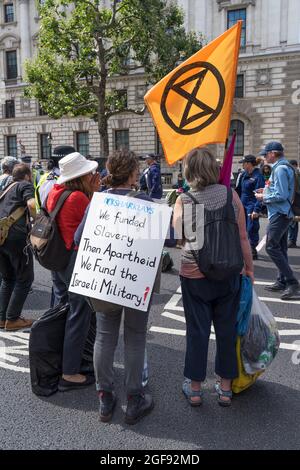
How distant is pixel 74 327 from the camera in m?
3.32

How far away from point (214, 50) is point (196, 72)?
0.23m

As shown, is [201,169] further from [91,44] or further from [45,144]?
[45,144]

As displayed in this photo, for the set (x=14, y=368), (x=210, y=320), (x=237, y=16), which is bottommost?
(x=14, y=368)

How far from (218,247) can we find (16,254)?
8.68ft

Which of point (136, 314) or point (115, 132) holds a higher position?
point (115, 132)

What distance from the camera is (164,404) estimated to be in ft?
10.4

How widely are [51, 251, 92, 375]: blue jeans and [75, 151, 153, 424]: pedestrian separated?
41 cm

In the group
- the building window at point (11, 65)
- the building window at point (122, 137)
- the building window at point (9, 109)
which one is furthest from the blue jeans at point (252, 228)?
the building window at point (11, 65)

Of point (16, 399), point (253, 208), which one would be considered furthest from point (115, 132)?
point (16, 399)

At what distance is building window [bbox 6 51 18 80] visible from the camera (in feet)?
128

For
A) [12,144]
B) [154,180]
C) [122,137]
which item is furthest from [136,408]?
[12,144]

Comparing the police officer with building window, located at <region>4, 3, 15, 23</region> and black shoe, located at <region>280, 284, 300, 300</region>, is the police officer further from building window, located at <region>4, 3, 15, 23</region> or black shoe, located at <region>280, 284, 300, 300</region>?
building window, located at <region>4, 3, 15, 23</region>

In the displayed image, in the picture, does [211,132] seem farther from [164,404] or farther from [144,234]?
[164,404]

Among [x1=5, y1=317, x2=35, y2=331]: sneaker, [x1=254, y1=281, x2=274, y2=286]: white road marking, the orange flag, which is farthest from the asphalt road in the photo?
[x1=254, y1=281, x2=274, y2=286]: white road marking
